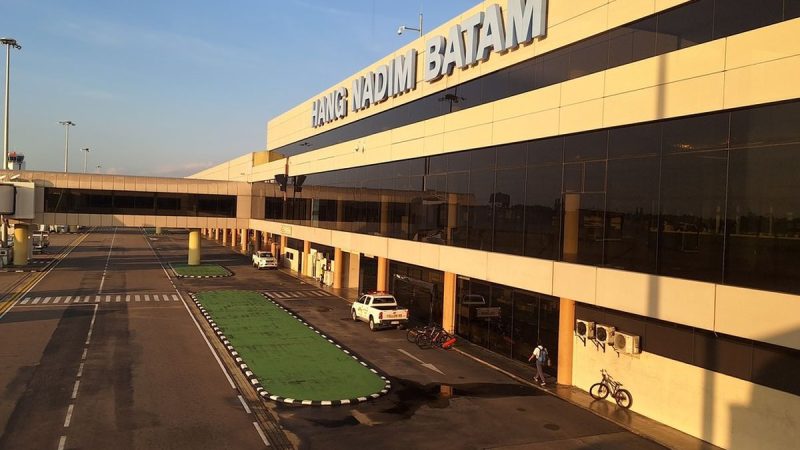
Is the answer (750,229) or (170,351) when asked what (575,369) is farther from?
(170,351)

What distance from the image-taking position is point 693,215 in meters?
16.7

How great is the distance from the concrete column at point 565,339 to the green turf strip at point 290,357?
7317mm

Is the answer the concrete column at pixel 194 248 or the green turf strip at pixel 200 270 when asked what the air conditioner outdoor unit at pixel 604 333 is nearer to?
the green turf strip at pixel 200 270

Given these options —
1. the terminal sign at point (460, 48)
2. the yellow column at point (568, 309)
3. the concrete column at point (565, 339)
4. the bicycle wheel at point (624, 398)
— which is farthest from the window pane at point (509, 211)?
the bicycle wheel at point (624, 398)

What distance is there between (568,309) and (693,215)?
22.3 ft

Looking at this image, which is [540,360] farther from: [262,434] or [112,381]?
[112,381]

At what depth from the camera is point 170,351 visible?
25359mm

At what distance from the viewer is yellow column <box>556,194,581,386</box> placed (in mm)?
21109

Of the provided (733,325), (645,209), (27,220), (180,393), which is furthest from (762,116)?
(27,220)

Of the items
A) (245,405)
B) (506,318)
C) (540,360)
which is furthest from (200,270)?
(540,360)

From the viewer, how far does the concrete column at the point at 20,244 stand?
56594mm

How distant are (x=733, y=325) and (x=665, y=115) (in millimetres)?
6553

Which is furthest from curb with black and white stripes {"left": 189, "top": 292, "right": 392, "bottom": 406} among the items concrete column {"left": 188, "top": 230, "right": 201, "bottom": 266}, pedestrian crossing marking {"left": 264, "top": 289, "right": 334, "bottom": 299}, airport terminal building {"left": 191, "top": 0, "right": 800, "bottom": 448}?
concrete column {"left": 188, "top": 230, "right": 201, "bottom": 266}

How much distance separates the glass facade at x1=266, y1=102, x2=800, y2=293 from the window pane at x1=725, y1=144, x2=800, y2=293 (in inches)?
1.0
